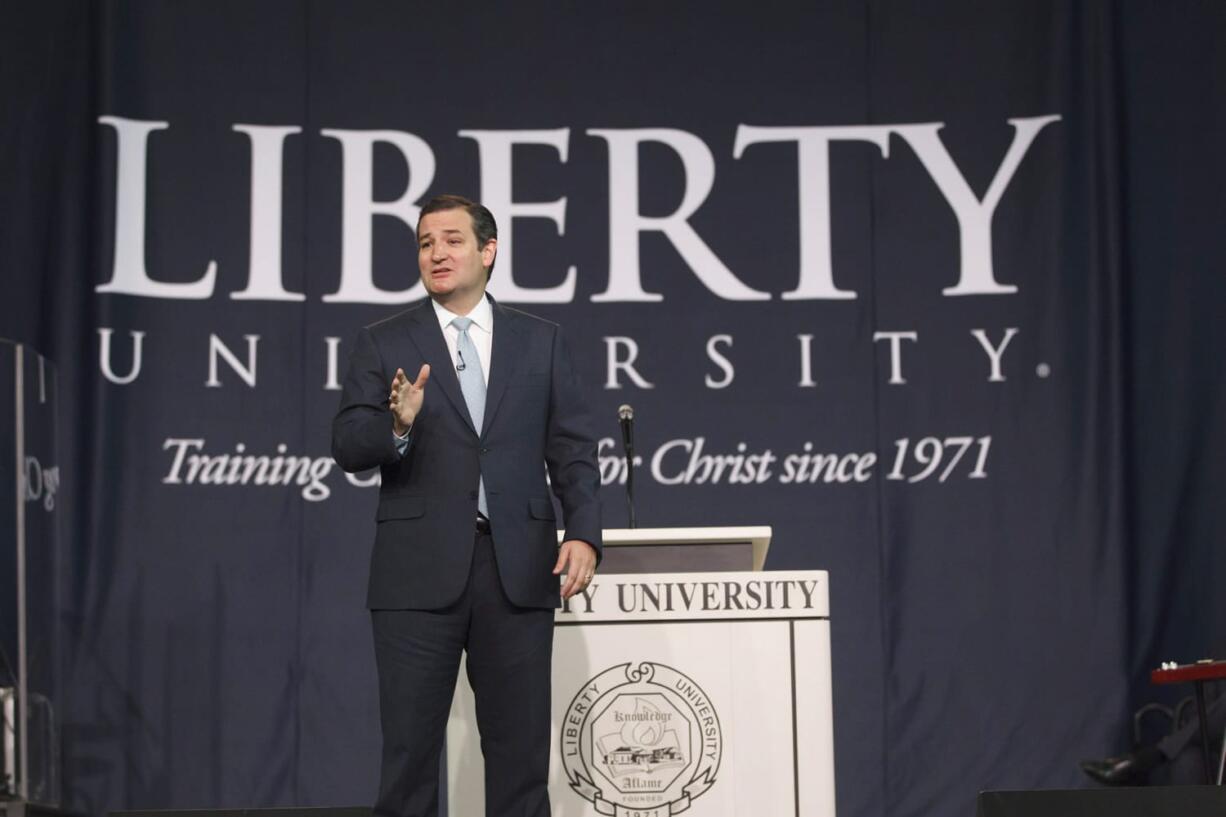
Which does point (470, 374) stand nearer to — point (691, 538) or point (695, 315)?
point (691, 538)

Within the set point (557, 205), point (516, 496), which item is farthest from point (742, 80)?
point (516, 496)

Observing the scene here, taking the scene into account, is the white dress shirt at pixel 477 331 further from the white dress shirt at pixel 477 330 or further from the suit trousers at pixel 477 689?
the suit trousers at pixel 477 689

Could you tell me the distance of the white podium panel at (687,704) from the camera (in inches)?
119

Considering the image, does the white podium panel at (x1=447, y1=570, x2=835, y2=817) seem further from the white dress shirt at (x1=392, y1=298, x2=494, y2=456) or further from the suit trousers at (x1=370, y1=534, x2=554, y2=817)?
the white dress shirt at (x1=392, y1=298, x2=494, y2=456)

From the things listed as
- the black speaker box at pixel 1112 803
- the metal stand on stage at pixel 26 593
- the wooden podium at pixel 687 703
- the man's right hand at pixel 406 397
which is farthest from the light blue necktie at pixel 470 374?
the metal stand on stage at pixel 26 593

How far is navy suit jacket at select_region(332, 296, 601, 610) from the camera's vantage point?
2.65 metres

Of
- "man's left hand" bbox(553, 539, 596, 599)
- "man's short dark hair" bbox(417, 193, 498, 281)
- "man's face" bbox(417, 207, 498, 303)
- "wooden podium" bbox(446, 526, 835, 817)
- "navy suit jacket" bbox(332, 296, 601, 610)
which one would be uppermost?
"man's short dark hair" bbox(417, 193, 498, 281)

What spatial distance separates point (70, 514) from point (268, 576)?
2.19 ft

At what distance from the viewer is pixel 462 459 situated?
2711mm

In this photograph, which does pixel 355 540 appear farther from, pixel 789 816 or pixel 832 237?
pixel 789 816

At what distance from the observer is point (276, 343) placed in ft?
17.8

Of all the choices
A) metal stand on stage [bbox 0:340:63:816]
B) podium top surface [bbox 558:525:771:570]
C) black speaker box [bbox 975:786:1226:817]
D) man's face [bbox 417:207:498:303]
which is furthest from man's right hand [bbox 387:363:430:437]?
metal stand on stage [bbox 0:340:63:816]

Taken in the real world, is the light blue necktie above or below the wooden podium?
above

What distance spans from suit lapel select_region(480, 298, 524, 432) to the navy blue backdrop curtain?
2591 mm
